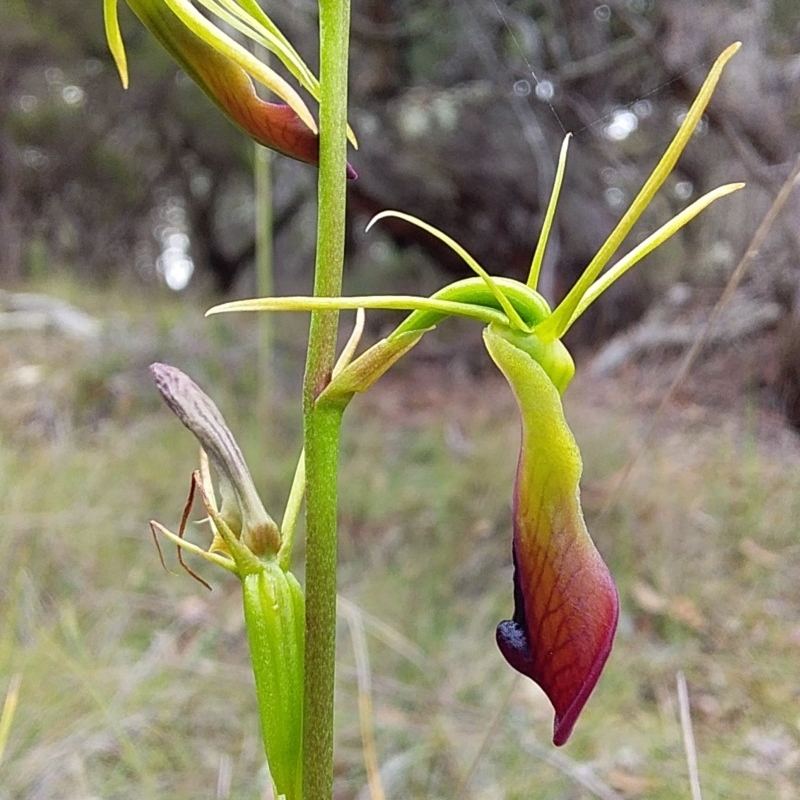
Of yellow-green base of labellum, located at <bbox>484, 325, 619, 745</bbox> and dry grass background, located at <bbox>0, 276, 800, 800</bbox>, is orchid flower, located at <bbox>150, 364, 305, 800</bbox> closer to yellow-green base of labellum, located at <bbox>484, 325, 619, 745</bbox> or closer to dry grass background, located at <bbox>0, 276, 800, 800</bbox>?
yellow-green base of labellum, located at <bbox>484, 325, 619, 745</bbox>

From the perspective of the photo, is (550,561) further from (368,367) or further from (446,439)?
(446,439)

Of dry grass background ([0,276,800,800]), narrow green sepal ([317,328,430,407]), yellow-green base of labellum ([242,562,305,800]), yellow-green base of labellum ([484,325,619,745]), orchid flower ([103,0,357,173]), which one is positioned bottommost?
dry grass background ([0,276,800,800])

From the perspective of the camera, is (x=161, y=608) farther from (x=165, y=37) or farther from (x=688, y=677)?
(x=165, y=37)

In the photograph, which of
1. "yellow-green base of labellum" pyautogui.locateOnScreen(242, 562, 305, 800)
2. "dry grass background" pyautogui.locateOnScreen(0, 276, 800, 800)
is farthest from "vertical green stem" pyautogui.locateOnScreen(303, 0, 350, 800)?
"dry grass background" pyautogui.locateOnScreen(0, 276, 800, 800)

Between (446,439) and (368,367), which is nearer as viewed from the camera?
(368,367)

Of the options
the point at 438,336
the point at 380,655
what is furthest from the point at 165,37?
the point at 438,336

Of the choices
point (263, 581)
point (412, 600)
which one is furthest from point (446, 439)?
point (263, 581)

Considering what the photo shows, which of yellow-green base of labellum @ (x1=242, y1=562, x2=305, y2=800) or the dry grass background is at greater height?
yellow-green base of labellum @ (x1=242, y1=562, x2=305, y2=800)
